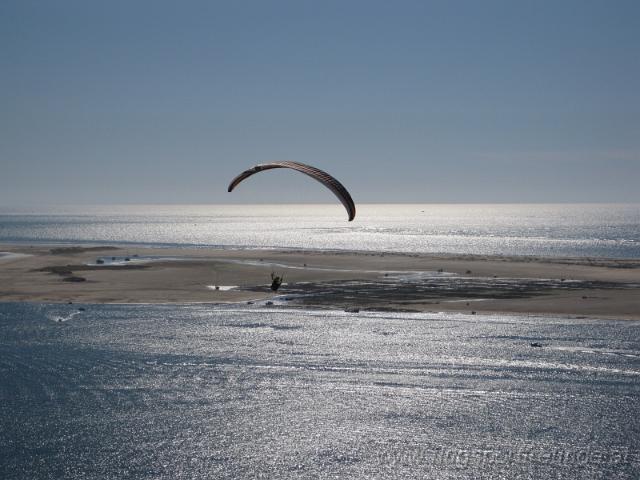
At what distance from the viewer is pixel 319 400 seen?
28.0 m

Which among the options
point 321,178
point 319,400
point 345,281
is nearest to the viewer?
point 321,178

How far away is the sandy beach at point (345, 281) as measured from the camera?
50.3m

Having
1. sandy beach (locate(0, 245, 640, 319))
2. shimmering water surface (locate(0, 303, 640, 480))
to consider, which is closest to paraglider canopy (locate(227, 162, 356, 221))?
shimmering water surface (locate(0, 303, 640, 480))

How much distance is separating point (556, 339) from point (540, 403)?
11219 millimetres

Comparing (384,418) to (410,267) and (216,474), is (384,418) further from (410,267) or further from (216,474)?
(410,267)

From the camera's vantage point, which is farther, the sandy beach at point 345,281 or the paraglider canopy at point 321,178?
the sandy beach at point 345,281

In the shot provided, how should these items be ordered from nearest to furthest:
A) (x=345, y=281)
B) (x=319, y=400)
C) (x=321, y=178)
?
(x=321, y=178), (x=319, y=400), (x=345, y=281)

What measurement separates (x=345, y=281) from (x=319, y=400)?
34.7m

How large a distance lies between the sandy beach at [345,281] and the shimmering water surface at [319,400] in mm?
7932

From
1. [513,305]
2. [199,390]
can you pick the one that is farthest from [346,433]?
[513,305]

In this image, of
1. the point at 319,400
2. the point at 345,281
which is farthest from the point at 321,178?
the point at 345,281

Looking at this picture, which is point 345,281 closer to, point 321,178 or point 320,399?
point 320,399

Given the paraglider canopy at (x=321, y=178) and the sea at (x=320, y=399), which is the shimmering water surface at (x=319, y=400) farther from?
the paraglider canopy at (x=321, y=178)

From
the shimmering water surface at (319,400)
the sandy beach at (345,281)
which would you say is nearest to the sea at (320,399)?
the shimmering water surface at (319,400)
